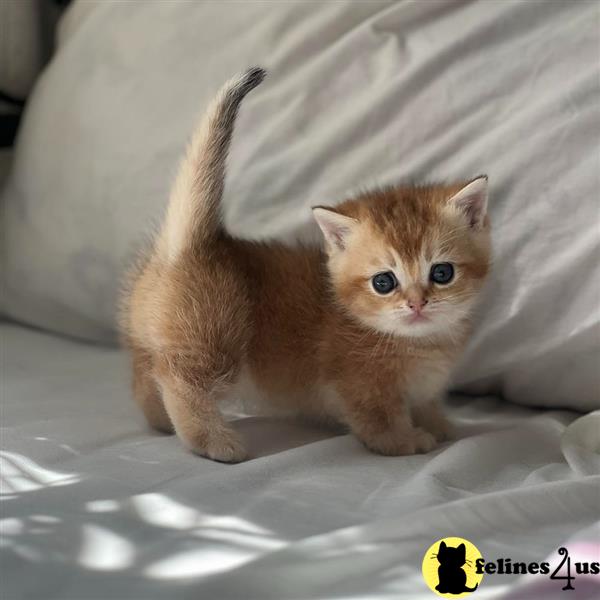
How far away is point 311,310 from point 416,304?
0.60 feet

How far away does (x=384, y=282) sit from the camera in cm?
117

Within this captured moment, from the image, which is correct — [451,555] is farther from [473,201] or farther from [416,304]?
[473,201]

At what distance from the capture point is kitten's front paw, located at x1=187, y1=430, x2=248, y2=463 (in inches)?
42.7

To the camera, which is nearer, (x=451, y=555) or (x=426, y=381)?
(x=451, y=555)

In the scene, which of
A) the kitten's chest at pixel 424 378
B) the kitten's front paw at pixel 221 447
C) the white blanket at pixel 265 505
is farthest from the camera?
the kitten's chest at pixel 424 378

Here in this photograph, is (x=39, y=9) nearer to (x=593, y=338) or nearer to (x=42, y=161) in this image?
(x=42, y=161)

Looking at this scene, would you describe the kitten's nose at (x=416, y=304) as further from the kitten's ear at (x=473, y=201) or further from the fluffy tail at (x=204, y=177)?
the fluffy tail at (x=204, y=177)

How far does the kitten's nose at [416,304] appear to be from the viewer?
1.13 metres

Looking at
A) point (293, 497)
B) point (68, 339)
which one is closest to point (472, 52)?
A: point (293, 497)

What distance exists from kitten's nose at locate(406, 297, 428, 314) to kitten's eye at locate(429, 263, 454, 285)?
47 mm

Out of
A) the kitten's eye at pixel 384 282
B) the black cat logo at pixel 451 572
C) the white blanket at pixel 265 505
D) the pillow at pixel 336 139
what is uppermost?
the pillow at pixel 336 139

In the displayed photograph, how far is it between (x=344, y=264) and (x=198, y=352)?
10.0 inches

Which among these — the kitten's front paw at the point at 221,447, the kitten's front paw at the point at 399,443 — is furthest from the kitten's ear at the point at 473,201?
the kitten's front paw at the point at 221,447

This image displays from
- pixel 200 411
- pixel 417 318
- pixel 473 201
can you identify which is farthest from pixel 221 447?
pixel 473 201
